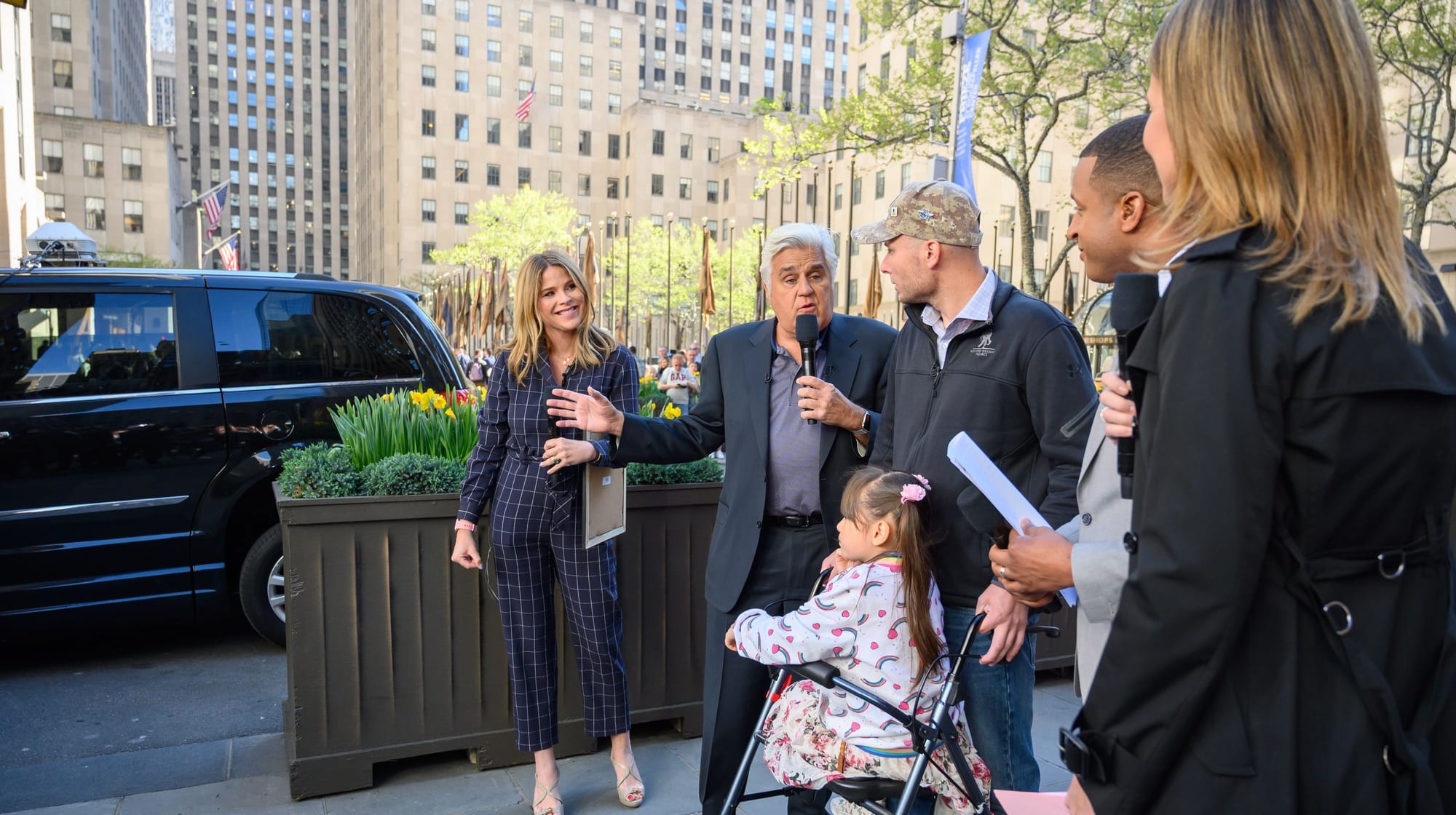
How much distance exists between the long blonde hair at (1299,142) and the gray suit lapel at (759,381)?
218 cm

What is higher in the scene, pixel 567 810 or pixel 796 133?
pixel 796 133

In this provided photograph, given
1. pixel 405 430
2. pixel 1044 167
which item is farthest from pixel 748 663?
pixel 1044 167

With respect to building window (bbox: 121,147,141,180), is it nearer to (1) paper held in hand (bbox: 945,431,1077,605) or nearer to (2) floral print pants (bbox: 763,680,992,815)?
(2) floral print pants (bbox: 763,680,992,815)

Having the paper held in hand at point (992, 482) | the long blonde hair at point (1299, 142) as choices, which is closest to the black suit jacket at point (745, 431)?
the paper held in hand at point (992, 482)

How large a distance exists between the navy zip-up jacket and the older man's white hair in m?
0.80

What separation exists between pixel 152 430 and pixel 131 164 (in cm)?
6167

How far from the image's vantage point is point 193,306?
5820 mm

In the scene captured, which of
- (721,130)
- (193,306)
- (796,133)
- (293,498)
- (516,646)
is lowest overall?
(516,646)

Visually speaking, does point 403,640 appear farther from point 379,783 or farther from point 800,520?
point 800,520

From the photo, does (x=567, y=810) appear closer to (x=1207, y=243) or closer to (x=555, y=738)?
(x=555, y=738)

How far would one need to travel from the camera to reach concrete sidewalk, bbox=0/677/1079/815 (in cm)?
391

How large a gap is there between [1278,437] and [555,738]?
130 inches

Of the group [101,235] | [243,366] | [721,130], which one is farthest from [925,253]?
[721,130]

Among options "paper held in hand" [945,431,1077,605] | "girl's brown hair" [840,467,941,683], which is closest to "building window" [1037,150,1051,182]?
"girl's brown hair" [840,467,941,683]
